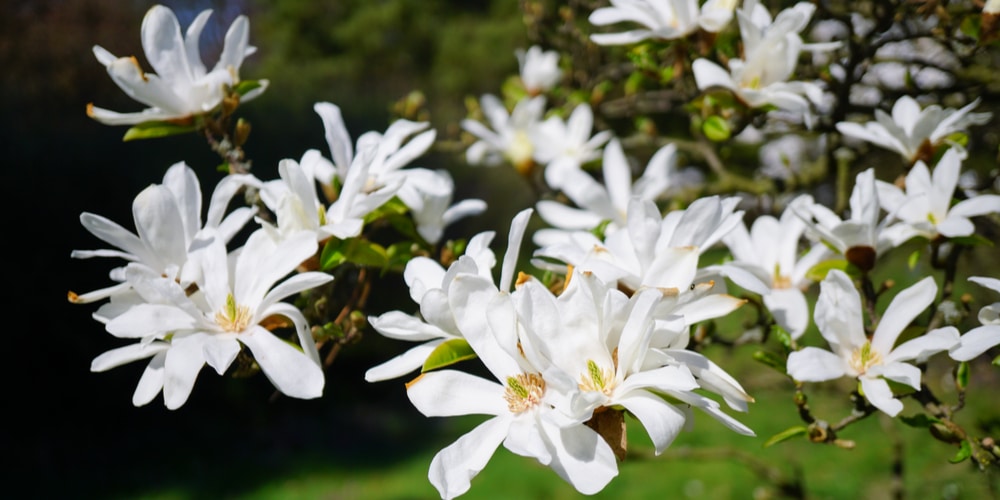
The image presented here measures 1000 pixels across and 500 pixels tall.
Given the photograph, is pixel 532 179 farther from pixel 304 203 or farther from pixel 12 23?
pixel 12 23

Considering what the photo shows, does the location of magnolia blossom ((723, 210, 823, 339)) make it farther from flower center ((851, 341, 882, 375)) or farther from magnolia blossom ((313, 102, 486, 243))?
magnolia blossom ((313, 102, 486, 243))

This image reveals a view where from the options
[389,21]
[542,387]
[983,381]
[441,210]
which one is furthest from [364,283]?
[389,21]

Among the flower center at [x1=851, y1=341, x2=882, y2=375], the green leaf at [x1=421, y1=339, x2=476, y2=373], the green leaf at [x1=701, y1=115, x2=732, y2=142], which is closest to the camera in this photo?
the green leaf at [x1=421, y1=339, x2=476, y2=373]

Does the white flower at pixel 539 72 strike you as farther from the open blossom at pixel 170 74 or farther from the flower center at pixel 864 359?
the flower center at pixel 864 359

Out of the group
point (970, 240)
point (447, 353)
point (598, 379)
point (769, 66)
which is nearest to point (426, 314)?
point (447, 353)

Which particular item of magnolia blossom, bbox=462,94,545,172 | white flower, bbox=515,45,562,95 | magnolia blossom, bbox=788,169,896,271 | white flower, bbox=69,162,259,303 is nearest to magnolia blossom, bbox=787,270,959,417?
A: magnolia blossom, bbox=788,169,896,271

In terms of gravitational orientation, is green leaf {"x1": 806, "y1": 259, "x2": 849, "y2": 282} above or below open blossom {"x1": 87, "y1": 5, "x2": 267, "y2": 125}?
below
